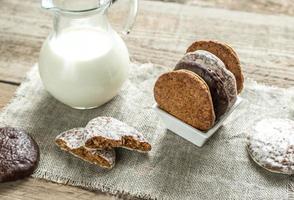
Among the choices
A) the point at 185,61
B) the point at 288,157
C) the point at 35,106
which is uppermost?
A: the point at 185,61

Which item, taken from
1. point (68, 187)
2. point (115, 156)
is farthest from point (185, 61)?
point (68, 187)

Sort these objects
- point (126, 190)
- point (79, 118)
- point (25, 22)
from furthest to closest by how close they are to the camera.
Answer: point (25, 22)
point (79, 118)
point (126, 190)

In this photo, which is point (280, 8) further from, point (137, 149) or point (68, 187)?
point (68, 187)

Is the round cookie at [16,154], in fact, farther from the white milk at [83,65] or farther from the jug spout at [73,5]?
the jug spout at [73,5]

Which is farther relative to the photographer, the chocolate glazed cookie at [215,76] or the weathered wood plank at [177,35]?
the weathered wood plank at [177,35]

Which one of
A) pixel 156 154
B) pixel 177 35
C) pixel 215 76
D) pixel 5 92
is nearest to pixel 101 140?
pixel 156 154

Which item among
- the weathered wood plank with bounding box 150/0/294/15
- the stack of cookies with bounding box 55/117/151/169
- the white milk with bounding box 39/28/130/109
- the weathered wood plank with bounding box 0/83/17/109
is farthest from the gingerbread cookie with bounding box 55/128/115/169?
the weathered wood plank with bounding box 150/0/294/15

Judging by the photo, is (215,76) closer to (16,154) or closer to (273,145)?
(273,145)

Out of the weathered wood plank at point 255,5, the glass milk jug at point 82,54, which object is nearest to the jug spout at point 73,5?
the glass milk jug at point 82,54
